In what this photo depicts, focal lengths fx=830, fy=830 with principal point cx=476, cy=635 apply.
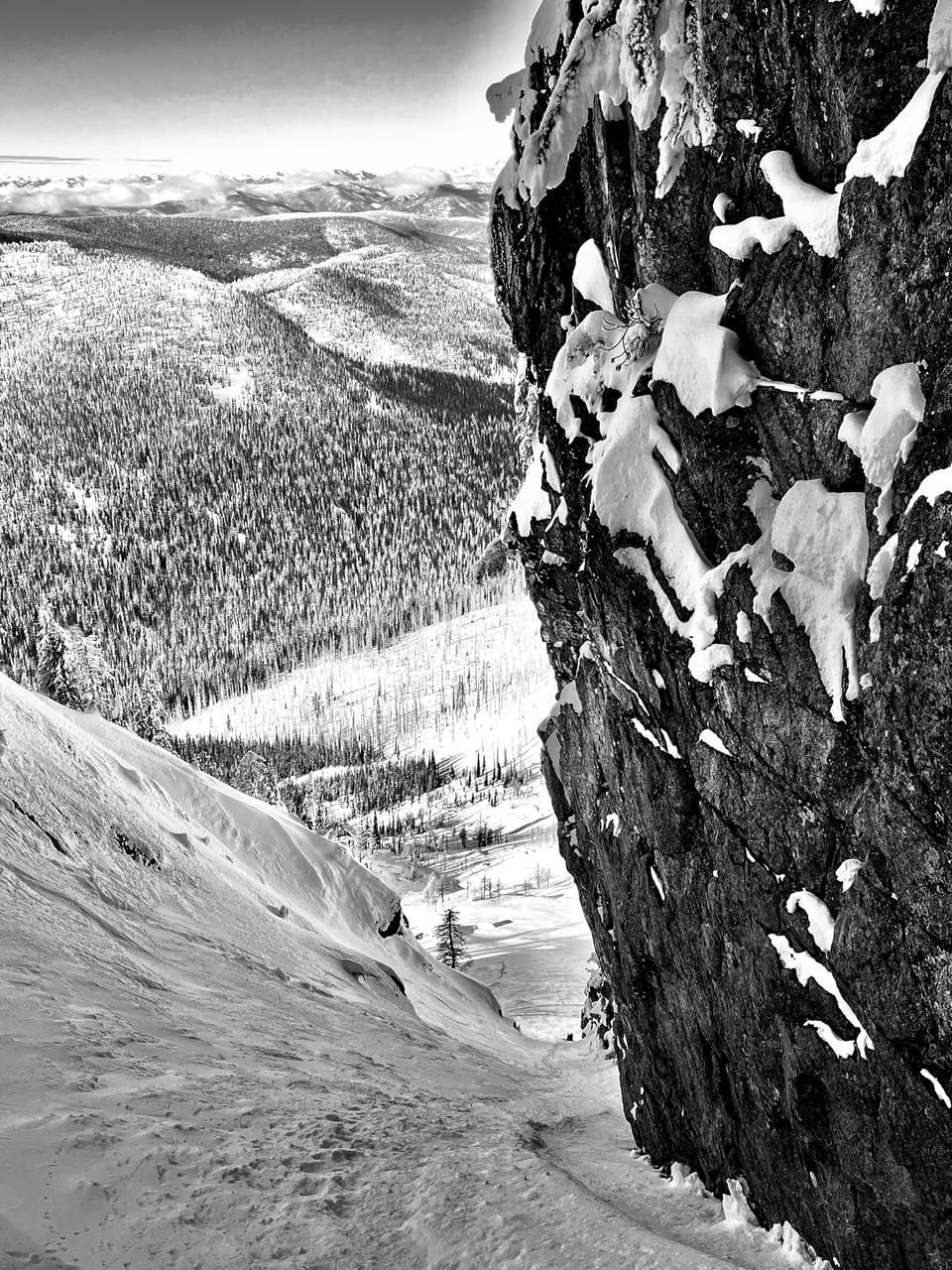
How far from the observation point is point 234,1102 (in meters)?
8.96

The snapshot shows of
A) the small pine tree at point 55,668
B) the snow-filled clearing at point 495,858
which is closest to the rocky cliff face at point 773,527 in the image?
the snow-filled clearing at point 495,858

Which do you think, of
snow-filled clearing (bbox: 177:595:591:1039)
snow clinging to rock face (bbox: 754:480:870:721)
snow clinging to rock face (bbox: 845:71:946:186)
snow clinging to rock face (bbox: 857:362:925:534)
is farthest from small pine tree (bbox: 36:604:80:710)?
snow clinging to rock face (bbox: 845:71:946:186)

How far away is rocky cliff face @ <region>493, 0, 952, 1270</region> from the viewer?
6395mm

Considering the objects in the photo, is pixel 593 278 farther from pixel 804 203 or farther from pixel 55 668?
pixel 55 668

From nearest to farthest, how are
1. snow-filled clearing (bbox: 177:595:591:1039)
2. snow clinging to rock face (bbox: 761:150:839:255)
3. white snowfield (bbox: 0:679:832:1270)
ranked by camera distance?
snow clinging to rock face (bbox: 761:150:839:255) < white snowfield (bbox: 0:679:832:1270) < snow-filled clearing (bbox: 177:595:591:1039)

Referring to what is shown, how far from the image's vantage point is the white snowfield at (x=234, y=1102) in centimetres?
704

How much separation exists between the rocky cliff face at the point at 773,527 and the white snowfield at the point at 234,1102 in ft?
7.65

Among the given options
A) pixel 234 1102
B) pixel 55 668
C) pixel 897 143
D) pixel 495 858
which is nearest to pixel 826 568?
pixel 897 143

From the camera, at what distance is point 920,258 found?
20.1 ft

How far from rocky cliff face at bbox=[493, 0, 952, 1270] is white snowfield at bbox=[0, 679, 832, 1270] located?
2.33 metres

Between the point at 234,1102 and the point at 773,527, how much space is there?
8.20 metres

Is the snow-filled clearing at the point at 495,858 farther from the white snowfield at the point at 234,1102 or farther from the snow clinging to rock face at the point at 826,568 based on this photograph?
the snow clinging to rock face at the point at 826,568

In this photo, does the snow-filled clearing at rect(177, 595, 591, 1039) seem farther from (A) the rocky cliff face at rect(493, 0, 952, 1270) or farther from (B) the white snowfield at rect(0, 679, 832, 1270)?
(A) the rocky cliff face at rect(493, 0, 952, 1270)

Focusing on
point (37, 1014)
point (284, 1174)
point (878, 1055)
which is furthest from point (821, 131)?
point (37, 1014)
